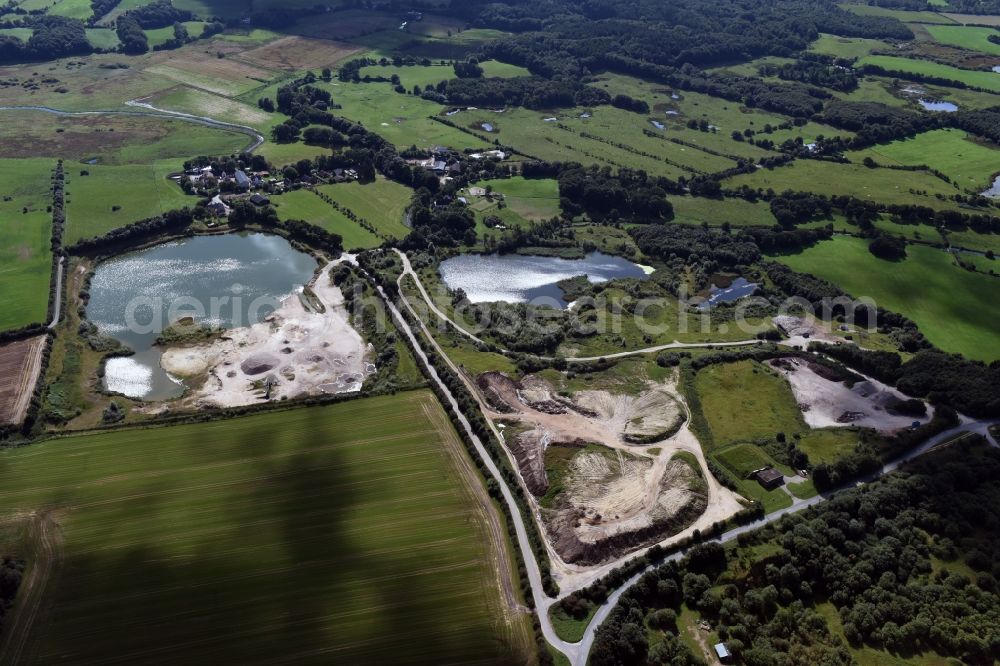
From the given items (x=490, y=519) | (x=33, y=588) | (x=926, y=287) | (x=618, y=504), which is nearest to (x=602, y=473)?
(x=618, y=504)

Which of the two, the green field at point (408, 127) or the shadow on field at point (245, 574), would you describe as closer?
the shadow on field at point (245, 574)

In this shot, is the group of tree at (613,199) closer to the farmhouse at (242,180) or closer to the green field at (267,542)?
the farmhouse at (242,180)

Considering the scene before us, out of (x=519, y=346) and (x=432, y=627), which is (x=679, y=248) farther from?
(x=432, y=627)

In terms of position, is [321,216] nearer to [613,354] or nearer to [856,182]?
[613,354]

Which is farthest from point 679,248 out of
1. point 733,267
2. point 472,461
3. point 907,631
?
point 907,631

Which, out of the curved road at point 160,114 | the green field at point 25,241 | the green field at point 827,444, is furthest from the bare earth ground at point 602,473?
the curved road at point 160,114
